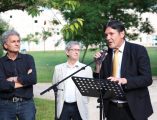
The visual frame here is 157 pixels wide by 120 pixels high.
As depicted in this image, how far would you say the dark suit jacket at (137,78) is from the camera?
5.45 m

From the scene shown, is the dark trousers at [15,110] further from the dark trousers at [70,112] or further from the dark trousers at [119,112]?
the dark trousers at [119,112]

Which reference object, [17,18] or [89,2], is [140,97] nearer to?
[89,2]

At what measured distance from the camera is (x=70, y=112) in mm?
7254

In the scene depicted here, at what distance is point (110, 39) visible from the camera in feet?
18.1

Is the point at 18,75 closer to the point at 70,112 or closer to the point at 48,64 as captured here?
the point at 70,112

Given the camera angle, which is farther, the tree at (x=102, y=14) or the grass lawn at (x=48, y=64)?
the grass lawn at (x=48, y=64)

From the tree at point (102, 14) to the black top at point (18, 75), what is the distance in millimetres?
14573

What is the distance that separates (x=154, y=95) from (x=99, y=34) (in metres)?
6.53

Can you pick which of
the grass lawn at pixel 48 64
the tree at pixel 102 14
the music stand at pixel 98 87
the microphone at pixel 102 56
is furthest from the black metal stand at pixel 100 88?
the grass lawn at pixel 48 64

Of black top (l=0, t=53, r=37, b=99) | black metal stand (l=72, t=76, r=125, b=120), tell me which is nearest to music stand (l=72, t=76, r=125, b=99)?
black metal stand (l=72, t=76, r=125, b=120)

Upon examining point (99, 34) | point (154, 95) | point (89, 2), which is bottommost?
point (154, 95)

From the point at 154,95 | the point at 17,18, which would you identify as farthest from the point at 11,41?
the point at 17,18

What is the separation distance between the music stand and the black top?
1.00 metres

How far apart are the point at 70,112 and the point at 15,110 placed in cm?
122
